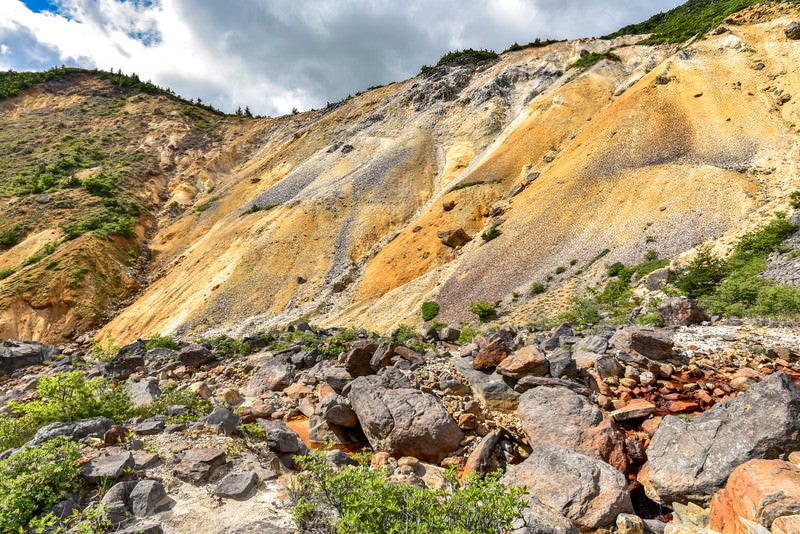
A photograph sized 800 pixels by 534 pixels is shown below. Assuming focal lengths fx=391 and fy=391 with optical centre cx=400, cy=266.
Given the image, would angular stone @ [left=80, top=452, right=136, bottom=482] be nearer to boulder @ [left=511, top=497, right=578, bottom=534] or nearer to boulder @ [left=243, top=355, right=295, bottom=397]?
boulder @ [left=243, top=355, right=295, bottom=397]

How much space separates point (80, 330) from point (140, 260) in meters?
11.5

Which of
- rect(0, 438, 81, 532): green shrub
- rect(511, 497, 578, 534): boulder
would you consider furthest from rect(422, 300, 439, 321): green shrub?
rect(0, 438, 81, 532): green shrub

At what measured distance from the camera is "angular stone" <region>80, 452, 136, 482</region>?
5426mm

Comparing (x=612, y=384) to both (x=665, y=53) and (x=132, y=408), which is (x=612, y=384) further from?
(x=665, y=53)

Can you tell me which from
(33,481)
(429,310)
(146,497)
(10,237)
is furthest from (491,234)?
(10,237)

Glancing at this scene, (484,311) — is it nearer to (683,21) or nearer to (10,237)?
(10,237)

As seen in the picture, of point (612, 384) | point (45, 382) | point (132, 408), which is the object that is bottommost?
point (612, 384)

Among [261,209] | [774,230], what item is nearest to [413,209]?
[261,209]

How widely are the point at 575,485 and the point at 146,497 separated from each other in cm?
575

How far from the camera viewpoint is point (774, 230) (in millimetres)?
16094

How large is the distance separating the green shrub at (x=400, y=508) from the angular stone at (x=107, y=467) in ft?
9.28

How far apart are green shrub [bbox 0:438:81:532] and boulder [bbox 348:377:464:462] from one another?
4.59 m

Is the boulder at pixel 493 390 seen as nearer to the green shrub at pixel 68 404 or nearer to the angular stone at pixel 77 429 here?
the angular stone at pixel 77 429

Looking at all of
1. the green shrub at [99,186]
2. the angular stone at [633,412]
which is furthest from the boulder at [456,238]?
the green shrub at [99,186]
